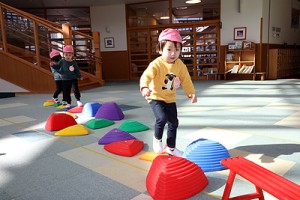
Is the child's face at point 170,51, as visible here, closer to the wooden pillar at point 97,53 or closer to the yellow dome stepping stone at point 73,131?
the yellow dome stepping stone at point 73,131

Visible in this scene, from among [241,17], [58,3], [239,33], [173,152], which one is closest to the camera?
[173,152]

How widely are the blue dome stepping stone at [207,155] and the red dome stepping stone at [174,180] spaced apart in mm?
278

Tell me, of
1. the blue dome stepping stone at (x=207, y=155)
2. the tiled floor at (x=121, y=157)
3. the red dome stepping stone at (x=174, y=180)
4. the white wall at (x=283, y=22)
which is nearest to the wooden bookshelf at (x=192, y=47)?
the white wall at (x=283, y=22)

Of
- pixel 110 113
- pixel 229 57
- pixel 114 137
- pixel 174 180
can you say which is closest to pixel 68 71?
pixel 110 113

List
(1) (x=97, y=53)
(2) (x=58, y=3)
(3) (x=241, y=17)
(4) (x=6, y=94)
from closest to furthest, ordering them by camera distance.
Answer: (4) (x=6, y=94) < (1) (x=97, y=53) < (3) (x=241, y=17) < (2) (x=58, y=3)

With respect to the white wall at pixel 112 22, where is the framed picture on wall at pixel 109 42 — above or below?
below

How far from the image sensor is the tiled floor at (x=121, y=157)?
2.03m

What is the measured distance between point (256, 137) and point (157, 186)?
1.75 m

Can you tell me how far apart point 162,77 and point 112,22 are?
10143mm

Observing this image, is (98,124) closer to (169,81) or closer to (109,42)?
(169,81)

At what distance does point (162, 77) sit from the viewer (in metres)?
2.46

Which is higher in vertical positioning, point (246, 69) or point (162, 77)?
point (162, 77)

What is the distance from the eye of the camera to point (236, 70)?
33.1 ft

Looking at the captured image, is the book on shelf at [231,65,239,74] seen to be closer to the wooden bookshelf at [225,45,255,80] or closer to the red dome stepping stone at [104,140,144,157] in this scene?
the wooden bookshelf at [225,45,255,80]
